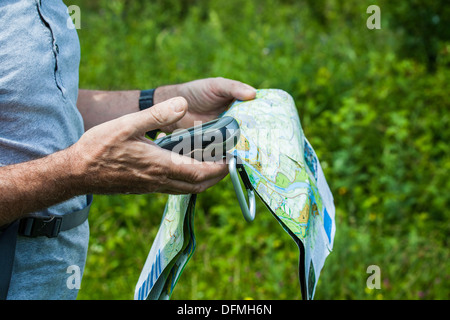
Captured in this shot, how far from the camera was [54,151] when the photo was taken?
1257mm

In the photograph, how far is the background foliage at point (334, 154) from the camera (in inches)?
98.8

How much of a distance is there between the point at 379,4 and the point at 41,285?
3.92 meters

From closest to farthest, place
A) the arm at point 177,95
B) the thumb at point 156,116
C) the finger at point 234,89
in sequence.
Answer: the thumb at point 156,116 → the finger at point 234,89 → the arm at point 177,95

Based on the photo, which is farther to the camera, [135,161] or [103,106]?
[103,106]

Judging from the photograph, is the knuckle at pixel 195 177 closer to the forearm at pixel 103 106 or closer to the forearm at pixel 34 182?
the forearm at pixel 34 182

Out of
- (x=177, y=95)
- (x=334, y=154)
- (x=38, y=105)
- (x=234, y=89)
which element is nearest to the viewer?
(x=38, y=105)

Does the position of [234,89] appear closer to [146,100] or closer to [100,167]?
[146,100]

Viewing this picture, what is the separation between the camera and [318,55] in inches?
158

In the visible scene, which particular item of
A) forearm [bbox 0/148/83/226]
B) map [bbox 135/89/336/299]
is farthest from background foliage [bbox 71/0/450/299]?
forearm [bbox 0/148/83/226]

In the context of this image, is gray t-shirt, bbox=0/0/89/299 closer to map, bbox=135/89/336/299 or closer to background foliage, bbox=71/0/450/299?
map, bbox=135/89/336/299

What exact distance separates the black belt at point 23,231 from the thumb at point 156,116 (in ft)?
1.25

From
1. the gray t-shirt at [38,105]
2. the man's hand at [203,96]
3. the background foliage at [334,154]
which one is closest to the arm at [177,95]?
the man's hand at [203,96]

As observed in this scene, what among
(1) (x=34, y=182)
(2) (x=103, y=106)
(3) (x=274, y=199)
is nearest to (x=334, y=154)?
(2) (x=103, y=106)

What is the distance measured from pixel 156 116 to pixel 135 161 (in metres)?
0.12
